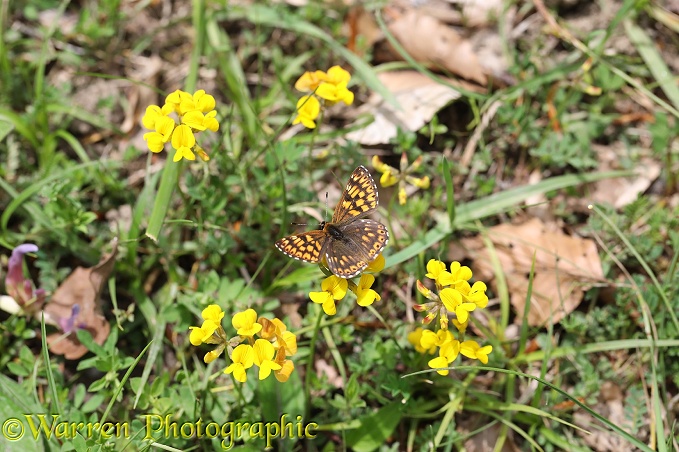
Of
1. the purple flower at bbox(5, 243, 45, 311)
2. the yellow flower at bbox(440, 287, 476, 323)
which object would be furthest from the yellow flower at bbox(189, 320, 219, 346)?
the purple flower at bbox(5, 243, 45, 311)

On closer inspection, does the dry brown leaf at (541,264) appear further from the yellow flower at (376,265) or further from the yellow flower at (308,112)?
the yellow flower at (308,112)

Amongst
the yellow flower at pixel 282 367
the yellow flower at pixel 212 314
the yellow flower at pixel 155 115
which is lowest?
the yellow flower at pixel 282 367

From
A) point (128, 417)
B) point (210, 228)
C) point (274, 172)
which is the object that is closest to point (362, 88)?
point (274, 172)

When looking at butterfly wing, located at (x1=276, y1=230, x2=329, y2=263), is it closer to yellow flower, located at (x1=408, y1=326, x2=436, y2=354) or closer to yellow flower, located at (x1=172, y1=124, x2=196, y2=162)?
yellow flower, located at (x1=172, y1=124, x2=196, y2=162)

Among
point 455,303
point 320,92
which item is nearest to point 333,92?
point 320,92

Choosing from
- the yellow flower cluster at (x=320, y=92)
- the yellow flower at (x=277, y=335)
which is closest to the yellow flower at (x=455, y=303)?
the yellow flower at (x=277, y=335)

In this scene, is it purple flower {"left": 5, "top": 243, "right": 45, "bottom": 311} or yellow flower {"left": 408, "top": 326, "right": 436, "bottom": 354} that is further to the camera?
purple flower {"left": 5, "top": 243, "right": 45, "bottom": 311}
